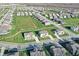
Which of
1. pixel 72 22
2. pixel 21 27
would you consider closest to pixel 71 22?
pixel 72 22

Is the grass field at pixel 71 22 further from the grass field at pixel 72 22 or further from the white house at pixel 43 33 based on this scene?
the white house at pixel 43 33

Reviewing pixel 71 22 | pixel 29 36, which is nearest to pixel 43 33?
pixel 29 36

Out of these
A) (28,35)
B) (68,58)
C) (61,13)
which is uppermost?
(61,13)

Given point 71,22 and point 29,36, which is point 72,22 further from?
point 29,36

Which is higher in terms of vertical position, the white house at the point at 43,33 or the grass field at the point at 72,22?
the grass field at the point at 72,22

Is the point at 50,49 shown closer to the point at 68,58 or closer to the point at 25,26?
the point at 68,58

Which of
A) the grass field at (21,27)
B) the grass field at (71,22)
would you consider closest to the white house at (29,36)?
the grass field at (21,27)

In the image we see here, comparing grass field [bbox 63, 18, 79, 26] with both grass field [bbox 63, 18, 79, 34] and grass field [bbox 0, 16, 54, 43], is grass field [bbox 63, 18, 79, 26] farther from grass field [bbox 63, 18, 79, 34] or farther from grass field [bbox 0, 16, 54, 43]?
grass field [bbox 0, 16, 54, 43]

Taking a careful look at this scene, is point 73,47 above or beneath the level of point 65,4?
beneath

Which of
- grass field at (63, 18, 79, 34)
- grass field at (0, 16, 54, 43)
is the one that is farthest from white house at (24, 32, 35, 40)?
grass field at (63, 18, 79, 34)

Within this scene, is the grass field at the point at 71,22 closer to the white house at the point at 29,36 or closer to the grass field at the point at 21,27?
the grass field at the point at 21,27

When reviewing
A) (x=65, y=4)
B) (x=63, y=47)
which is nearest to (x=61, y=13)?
(x=65, y=4)
